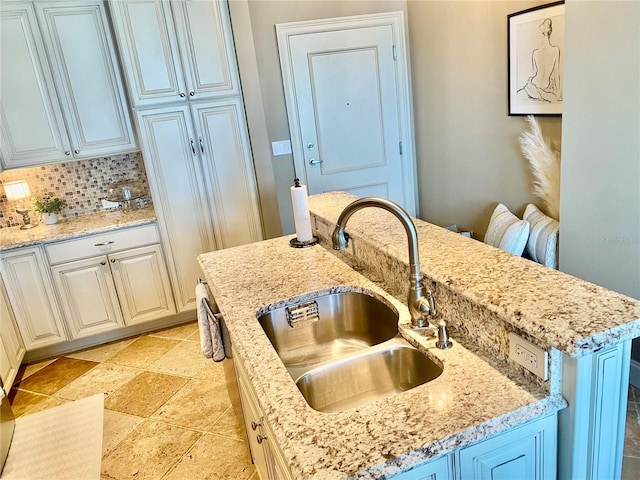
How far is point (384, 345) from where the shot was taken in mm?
1344

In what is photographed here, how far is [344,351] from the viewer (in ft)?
5.67

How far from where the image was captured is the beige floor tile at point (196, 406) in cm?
256

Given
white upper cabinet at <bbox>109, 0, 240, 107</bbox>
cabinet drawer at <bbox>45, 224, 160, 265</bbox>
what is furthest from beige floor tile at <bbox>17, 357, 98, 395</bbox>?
white upper cabinet at <bbox>109, 0, 240, 107</bbox>

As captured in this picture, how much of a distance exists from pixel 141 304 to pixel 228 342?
196 centimetres

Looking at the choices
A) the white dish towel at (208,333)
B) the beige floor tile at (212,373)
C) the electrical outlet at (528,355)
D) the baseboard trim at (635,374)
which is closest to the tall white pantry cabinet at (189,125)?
the beige floor tile at (212,373)

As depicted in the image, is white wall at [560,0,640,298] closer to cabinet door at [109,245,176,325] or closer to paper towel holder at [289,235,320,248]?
paper towel holder at [289,235,320,248]

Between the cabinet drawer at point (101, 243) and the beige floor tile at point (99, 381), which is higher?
the cabinet drawer at point (101, 243)

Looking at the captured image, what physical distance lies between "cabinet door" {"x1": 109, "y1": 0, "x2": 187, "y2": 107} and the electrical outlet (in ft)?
9.34

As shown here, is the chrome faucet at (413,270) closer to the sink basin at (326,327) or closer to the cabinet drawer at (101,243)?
the sink basin at (326,327)

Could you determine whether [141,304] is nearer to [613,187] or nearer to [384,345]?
[384,345]

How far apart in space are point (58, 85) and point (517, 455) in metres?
3.40

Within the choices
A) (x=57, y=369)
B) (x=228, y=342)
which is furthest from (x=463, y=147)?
(x=57, y=369)

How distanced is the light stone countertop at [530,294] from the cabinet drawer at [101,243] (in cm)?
220

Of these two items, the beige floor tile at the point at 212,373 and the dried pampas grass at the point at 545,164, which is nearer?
the dried pampas grass at the point at 545,164
